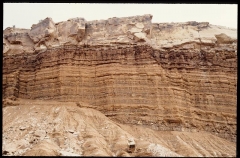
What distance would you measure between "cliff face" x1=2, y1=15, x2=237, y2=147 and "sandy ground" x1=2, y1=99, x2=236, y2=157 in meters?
1.50

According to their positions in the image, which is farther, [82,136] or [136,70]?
[136,70]

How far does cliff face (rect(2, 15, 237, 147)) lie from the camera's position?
92.2ft

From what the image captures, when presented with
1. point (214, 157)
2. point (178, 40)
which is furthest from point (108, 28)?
point (214, 157)

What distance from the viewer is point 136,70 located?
29.9 meters

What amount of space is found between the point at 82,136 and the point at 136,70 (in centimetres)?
900

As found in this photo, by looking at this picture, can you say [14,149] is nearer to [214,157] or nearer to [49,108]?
[49,108]

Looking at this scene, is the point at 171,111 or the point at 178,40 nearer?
the point at 171,111

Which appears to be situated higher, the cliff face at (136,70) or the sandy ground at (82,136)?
the cliff face at (136,70)

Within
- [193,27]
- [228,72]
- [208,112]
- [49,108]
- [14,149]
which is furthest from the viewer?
[193,27]

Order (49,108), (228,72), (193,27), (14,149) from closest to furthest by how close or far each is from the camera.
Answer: (14,149), (49,108), (228,72), (193,27)

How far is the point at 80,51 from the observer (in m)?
31.3

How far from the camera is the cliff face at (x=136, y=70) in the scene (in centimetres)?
2809

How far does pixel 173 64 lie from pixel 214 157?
35.0ft

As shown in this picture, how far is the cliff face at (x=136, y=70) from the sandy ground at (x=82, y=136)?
1.50 meters
